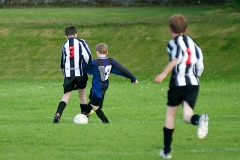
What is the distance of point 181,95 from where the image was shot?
10664mm

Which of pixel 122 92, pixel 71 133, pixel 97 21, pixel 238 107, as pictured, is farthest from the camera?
pixel 97 21

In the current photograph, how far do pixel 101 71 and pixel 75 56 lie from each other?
3.37ft

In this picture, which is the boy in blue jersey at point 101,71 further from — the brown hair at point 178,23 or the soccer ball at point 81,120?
the brown hair at point 178,23

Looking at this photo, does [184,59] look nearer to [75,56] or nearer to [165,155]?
→ [165,155]

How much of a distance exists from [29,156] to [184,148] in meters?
2.28

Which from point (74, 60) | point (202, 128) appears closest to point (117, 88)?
point (74, 60)

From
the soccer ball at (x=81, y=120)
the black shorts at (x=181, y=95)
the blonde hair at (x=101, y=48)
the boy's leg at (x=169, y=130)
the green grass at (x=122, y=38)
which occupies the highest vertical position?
the black shorts at (x=181, y=95)

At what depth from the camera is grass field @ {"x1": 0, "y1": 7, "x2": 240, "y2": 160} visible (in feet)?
38.1

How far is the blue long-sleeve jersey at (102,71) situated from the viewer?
1466 cm

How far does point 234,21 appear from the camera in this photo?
125ft

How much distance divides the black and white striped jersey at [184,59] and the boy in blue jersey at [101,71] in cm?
381

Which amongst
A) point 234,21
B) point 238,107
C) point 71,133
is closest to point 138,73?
point 234,21

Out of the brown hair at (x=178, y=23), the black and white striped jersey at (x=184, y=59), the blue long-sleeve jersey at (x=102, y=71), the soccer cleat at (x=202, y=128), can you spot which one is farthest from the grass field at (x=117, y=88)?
the brown hair at (x=178, y=23)

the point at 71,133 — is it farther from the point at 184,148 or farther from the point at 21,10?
the point at 21,10
